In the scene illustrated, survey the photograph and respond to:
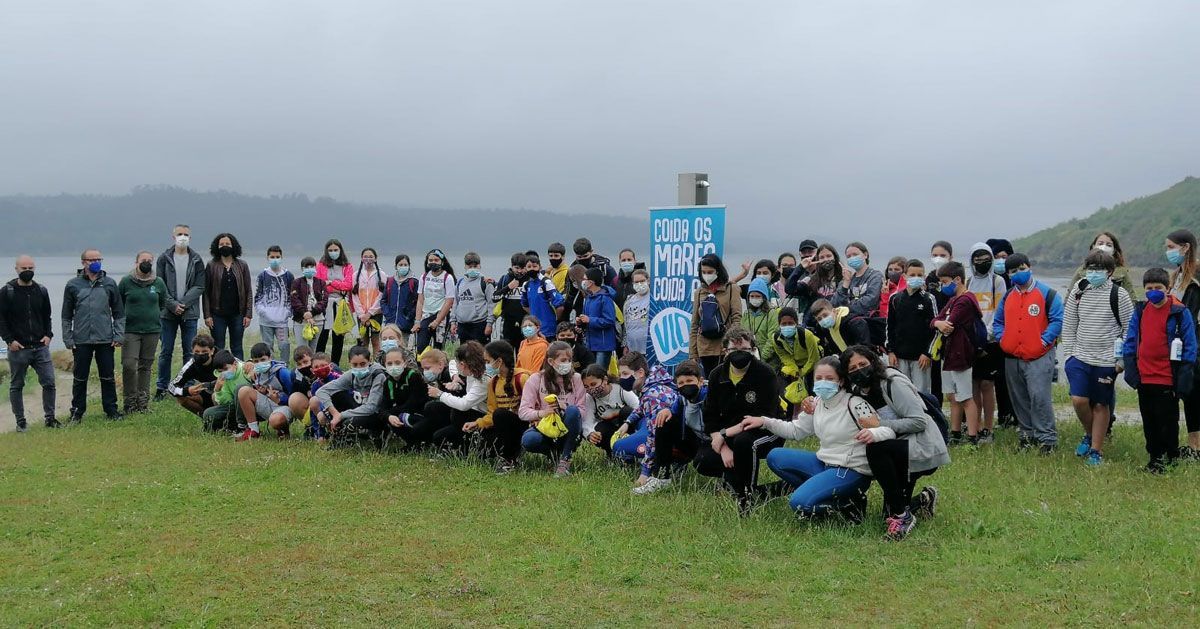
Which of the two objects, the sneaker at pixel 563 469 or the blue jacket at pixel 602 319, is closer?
the sneaker at pixel 563 469

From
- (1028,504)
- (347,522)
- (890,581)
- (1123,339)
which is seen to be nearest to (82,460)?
(347,522)

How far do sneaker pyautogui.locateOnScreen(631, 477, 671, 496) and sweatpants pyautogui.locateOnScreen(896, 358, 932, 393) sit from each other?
3.54m

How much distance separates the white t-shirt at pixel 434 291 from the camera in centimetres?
1413

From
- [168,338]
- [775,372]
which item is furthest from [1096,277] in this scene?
[168,338]

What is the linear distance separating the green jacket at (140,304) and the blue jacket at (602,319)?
236 inches

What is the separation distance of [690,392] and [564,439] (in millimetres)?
1614

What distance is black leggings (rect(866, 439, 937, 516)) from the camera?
699 cm

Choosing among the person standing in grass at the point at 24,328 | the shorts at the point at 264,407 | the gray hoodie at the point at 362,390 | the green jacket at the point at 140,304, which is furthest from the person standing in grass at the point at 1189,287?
the person standing in grass at the point at 24,328

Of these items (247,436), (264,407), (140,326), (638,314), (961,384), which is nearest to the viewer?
(961,384)

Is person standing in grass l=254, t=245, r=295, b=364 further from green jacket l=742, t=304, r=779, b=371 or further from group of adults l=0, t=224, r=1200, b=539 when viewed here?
green jacket l=742, t=304, r=779, b=371

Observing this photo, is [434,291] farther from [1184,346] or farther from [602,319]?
[1184,346]

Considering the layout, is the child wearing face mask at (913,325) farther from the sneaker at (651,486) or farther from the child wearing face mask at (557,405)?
the child wearing face mask at (557,405)

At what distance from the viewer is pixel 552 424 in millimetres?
9102

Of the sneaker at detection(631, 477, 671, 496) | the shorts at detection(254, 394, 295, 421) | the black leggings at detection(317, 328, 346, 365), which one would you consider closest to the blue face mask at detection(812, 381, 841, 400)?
the sneaker at detection(631, 477, 671, 496)
